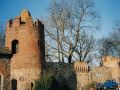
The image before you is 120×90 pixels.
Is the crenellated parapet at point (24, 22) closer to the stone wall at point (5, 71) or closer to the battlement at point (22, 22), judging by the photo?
the battlement at point (22, 22)

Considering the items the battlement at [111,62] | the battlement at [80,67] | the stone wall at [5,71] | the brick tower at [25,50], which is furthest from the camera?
the battlement at [111,62]

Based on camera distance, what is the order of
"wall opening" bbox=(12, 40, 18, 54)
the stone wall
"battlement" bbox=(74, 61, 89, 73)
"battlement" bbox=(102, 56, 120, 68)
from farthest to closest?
1. "battlement" bbox=(102, 56, 120, 68)
2. "battlement" bbox=(74, 61, 89, 73)
3. "wall opening" bbox=(12, 40, 18, 54)
4. the stone wall

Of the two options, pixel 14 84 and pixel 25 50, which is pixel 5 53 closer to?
pixel 25 50

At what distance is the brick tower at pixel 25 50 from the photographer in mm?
29797

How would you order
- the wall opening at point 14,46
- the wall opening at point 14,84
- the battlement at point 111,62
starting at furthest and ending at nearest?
the battlement at point 111,62 < the wall opening at point 14,46 < the wall opening at point 14,84

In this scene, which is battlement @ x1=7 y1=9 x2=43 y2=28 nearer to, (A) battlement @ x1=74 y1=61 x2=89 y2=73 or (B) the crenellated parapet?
(B) the crenellated parapet

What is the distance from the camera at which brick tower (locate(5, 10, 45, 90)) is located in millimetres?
29797

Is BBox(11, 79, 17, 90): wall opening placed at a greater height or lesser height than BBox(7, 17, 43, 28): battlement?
lesser

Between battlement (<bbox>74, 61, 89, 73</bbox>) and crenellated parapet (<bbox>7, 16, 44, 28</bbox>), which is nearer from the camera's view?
crenellated parapet (<bbox>7, 16, 44, 28</bbox>)

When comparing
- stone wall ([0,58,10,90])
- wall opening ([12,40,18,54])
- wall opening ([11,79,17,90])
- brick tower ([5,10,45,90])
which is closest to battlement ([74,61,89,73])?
brick tower ([5,10,45,90])

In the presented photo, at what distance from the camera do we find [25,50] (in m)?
30.1

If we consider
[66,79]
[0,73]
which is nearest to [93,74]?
Answer: [66,79]

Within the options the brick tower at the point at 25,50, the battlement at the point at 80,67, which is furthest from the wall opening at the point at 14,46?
the battlement at the point at 80,67

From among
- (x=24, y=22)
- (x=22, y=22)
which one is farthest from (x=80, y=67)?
(x=22, y=22)
